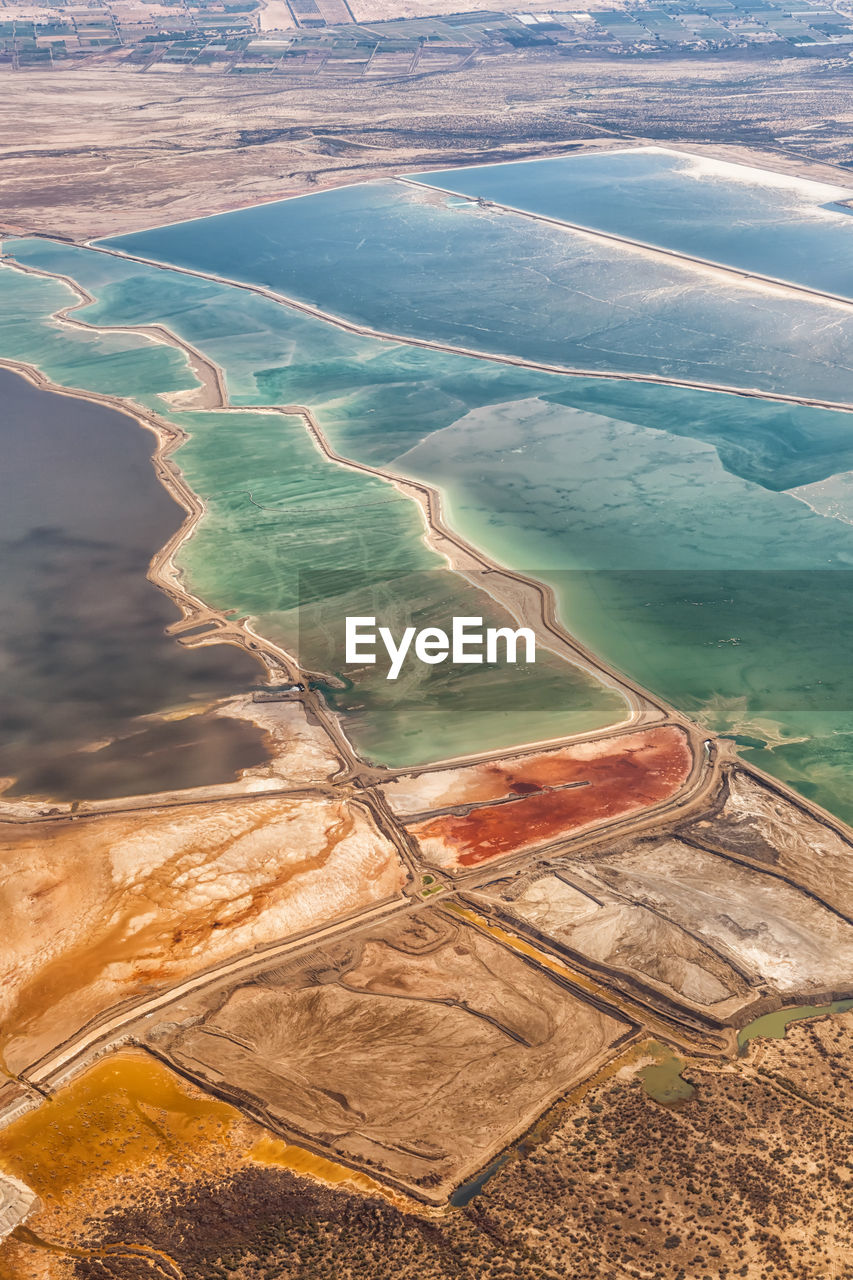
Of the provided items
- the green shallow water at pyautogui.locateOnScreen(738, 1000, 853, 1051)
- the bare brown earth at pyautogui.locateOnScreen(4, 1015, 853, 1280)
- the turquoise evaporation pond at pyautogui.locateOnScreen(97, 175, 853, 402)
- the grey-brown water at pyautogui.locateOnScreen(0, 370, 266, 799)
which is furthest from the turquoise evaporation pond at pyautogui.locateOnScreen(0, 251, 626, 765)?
the bare brown earth at pyautogui.locateOnScreen(4, 1015, 853, 1280)

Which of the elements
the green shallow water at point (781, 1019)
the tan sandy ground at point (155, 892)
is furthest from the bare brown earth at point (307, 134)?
the green shallow water at point (781, 1019)

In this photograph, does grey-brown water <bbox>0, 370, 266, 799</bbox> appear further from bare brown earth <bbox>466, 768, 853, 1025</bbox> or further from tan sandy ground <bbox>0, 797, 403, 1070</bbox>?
bare brown earth <bbox>466, 768, 853, 1025</bbox>

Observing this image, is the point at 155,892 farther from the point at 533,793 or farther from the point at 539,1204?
the point at 539,1204

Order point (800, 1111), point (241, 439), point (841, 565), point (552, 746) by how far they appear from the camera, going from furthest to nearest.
Result: point (241, 439), point (841, 565), point (552, 746), point (800, 1111)

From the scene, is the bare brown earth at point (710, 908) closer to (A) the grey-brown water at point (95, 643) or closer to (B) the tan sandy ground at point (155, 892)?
(B) the tan sandy ground at point (155, 892)

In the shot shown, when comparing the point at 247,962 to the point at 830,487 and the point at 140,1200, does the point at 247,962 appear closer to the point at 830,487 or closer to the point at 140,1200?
the point at 140,1200

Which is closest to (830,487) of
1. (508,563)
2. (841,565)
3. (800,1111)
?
(841,565)

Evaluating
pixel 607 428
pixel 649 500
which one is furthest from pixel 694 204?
pixel 649 500
